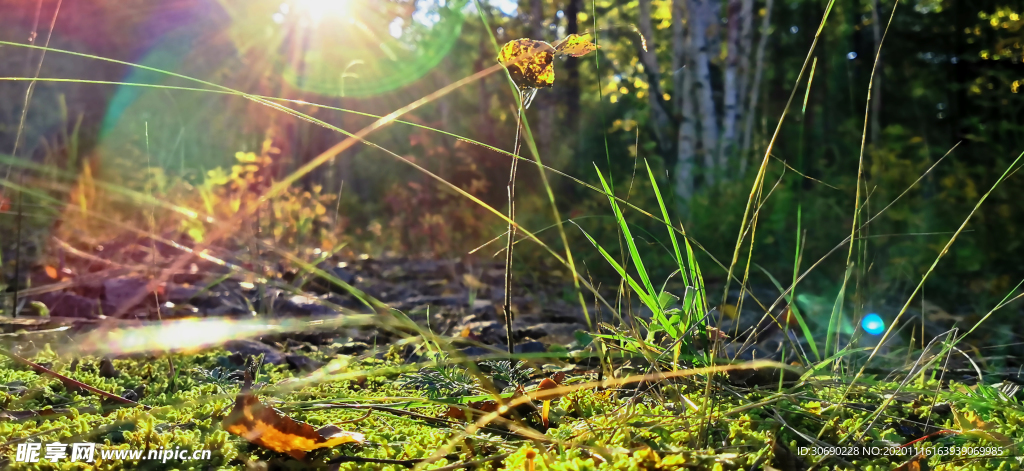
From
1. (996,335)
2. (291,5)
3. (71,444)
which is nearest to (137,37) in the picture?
(291,5)

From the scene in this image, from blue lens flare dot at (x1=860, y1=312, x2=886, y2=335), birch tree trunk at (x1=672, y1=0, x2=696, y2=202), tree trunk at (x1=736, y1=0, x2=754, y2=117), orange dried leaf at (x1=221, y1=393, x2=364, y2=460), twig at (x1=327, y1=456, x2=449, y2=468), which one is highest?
tree trunk at (x1=736, y1=0, x2=754, y2=117)

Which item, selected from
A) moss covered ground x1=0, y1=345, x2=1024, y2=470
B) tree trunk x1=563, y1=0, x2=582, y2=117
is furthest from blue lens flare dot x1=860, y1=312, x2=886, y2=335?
tree trunk x1=563, y1=0, x2=582, y2=117

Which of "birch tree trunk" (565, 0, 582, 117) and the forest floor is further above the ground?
"birch tree trunk" (565, 0, 582, 117)

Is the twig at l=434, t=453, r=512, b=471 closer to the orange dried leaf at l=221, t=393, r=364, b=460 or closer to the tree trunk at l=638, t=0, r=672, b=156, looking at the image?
the orange dried leaf at l=221, t=393, r=364, b=460

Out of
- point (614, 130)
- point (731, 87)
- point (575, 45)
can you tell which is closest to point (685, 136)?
point (731, 87)

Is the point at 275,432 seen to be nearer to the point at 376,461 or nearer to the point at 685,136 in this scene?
the point at 376,461

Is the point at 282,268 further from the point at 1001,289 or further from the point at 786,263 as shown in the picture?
the point at 1001,289
